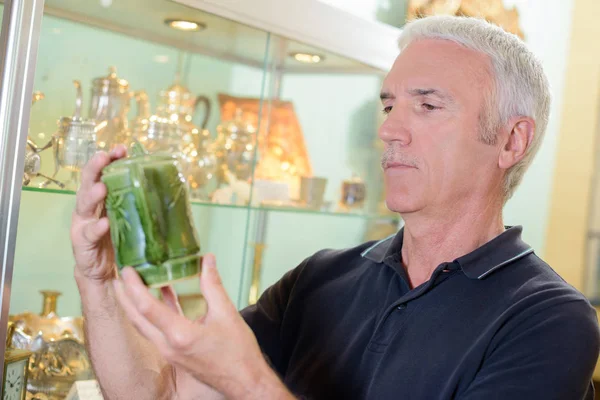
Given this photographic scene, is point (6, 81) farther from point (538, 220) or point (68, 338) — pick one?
point (538, 220)

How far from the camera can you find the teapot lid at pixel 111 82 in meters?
1.84

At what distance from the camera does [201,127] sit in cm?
214

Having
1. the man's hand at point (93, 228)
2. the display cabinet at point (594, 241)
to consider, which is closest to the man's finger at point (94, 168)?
the man's hand at point (93, 228)

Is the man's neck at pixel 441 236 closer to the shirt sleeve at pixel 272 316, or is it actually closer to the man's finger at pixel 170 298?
the shirt sleeve at pixel 272 316

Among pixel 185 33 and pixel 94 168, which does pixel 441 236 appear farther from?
pixel 185 33

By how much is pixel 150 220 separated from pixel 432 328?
0.59 metres

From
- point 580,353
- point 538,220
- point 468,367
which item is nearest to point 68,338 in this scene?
point 468,367

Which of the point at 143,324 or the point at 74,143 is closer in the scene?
the point at 143,324

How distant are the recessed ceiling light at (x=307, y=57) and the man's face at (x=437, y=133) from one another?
2.21ft

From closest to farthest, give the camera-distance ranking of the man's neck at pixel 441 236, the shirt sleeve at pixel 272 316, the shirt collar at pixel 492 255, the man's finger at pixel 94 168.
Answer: the man's finger at pixel 94 168, the shirt collar at pixel 492 255, the man's neck at pixel 441 236, the shirt sleeve at pixel 272 316

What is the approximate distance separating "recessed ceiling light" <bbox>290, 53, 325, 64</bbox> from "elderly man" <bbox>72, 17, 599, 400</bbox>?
554 mm

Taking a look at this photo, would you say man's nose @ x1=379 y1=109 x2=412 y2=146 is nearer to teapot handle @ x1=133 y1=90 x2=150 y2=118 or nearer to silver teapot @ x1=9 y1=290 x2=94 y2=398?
teapot handle @ x1=133 y1=90 x2=150 y2=118

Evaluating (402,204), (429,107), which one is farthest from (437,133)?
(402,204)

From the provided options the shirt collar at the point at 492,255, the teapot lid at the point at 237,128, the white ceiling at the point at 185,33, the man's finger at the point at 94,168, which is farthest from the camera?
the teapot lid at the point at 237,128
